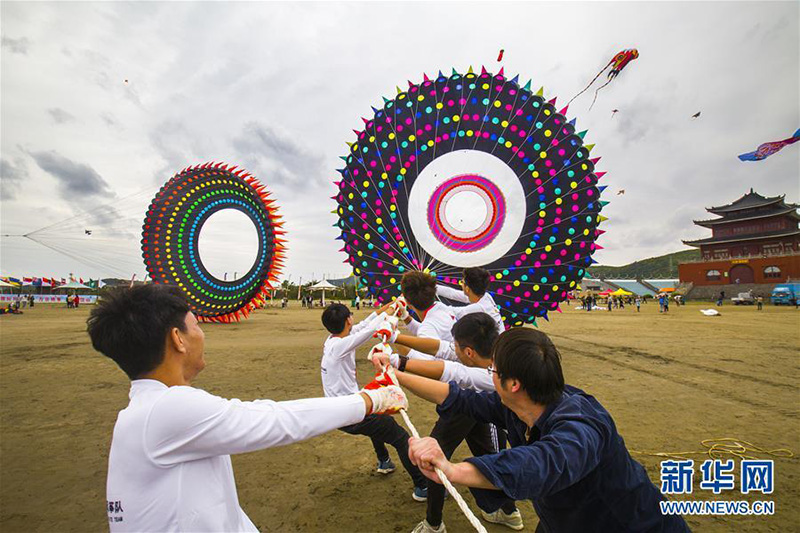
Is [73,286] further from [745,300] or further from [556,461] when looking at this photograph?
[745,300]

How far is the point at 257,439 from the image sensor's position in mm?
1451

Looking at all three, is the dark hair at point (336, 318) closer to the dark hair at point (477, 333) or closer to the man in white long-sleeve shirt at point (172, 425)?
the dark hair at point (477, 333)

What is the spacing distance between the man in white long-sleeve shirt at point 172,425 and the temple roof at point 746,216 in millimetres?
58606

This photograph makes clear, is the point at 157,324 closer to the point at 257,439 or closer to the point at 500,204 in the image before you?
the point at 257,439

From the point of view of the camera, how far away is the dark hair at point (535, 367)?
1696 mm

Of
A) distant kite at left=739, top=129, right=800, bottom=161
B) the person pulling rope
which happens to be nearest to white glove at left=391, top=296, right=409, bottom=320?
the person pulling rope

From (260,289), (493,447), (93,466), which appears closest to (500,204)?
(493,447)

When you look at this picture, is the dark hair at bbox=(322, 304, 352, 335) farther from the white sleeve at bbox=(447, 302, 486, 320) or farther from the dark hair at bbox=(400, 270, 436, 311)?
the white sleeve at bbox=(447, 302, 486, 320)

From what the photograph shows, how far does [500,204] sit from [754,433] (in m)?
4.51

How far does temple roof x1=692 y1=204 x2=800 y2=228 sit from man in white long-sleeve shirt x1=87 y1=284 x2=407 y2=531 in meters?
58.6

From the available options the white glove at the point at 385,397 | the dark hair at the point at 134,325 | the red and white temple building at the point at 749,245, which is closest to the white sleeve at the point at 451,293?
the white glove at the point at 385,397

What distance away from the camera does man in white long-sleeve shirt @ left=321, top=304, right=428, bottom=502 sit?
348cm

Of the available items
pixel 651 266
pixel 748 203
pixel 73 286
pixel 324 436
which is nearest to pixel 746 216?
pixel 748 203

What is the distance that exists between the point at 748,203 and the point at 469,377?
58.5 meters
